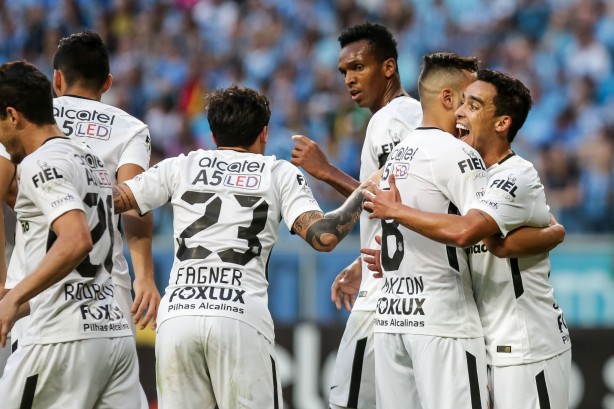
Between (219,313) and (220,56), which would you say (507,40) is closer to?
(220,56)

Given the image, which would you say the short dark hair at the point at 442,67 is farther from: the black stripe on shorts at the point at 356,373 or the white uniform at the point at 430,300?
the black stripe on shorts at the point at 356,373

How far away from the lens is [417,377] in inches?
238

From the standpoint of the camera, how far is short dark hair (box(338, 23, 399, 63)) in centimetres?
773

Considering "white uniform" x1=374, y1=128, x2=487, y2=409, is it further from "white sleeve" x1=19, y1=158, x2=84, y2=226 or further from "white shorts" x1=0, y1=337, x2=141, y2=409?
"white sleeve" x1=19, y1=158, x2=84, y2=226

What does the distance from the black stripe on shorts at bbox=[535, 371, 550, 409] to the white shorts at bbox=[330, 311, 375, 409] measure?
4.45ft

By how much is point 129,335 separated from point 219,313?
1.64 feet

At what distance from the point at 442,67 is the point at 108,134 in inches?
83.0

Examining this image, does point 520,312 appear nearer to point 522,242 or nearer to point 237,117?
point 522,242

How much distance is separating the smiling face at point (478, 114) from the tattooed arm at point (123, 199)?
1.92 meters

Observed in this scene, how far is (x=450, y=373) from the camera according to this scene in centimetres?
595

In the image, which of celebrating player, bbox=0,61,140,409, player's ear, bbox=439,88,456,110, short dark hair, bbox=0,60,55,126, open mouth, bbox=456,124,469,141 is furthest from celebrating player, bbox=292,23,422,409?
short dark hair, bbox=0,60,55,126

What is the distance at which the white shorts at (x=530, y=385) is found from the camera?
6.02 meters

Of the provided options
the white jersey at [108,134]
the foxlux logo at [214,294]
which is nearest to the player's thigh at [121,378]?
the foxlux logo at [214,294]

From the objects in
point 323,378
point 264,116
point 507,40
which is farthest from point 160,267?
point 507,40
